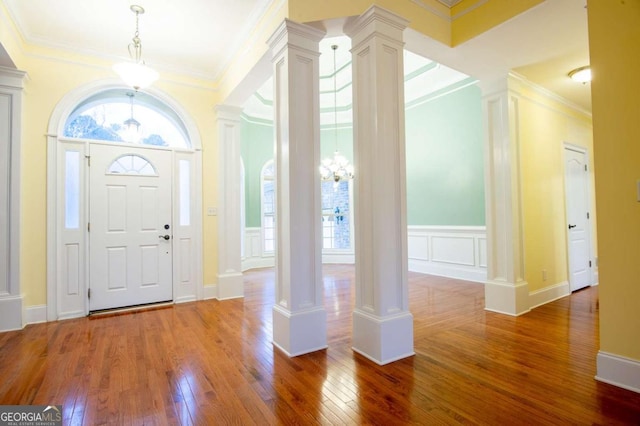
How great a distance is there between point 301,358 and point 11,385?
1.97 m

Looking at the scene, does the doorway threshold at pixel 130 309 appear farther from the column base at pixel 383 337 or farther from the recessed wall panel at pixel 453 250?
the recessed wall panel at pixel 453 250

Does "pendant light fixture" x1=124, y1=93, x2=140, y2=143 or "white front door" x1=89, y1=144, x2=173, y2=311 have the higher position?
"pendant light fixture" x1=124, y1=93, x2=140, y2=143

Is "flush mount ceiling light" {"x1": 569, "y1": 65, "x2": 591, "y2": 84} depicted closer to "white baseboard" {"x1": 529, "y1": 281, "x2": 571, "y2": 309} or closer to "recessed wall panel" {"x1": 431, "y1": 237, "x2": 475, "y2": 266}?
"white baseboard" {"x1": 529, "y1": 281, "x2": 571, "y2": 309}

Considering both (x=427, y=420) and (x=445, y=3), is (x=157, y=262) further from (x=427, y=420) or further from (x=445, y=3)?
(x=445, y=3)

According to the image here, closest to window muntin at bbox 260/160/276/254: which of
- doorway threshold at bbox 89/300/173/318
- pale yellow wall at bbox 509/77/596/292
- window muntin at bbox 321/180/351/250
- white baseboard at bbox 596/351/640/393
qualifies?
window muntin at bbox 321/180/351/250

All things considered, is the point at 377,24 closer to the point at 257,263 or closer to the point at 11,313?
the point at 11,313

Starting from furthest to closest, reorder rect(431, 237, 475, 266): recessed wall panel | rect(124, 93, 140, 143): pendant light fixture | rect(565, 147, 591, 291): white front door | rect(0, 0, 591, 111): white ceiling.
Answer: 1. rect(431, 237, 475, 266): recessed wall panel
2. rect(565, 147, 591, 291): white front door
3. rect(124, 93, 140, 143): pendant light fixture
4. rect(0, 0, 591, 111): white ceiling

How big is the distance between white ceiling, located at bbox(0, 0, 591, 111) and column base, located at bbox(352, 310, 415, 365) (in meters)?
2.50

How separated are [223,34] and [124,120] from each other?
6.34ft

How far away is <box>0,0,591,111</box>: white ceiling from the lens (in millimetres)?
2811

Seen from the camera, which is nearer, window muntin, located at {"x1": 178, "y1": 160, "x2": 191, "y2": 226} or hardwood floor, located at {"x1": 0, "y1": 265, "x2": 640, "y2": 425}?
hardwood floor, located at {"x1": 0, "y1": 265, "x2": 640, "y2": 425}

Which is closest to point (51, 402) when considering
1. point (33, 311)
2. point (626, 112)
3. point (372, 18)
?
point (33, 311)

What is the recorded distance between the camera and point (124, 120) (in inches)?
172

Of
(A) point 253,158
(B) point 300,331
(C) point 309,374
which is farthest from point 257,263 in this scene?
(C) point 309,374
